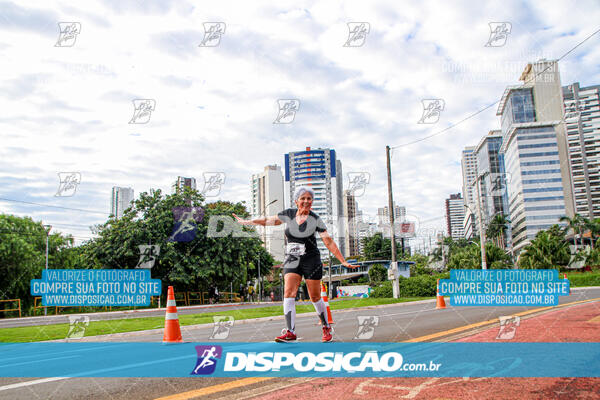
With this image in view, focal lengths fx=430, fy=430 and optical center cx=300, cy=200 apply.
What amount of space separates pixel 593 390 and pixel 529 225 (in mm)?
140941

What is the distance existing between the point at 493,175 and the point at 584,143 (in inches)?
1471

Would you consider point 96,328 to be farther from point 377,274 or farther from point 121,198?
point 121,198

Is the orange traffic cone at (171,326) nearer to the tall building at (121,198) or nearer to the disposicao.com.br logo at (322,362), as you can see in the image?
the disposicao.com.br logo at (322,362)

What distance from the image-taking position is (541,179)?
5103 inches

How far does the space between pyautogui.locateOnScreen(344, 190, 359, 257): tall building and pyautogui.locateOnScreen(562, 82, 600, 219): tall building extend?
83399mm

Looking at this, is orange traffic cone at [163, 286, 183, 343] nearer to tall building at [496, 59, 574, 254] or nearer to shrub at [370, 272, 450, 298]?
shrub at [370, 272, 450, 298]

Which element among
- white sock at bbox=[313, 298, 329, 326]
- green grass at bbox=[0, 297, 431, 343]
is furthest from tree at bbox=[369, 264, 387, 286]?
white sock at bbox=[313, 298, 329, 326]

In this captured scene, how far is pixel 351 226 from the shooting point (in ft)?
573

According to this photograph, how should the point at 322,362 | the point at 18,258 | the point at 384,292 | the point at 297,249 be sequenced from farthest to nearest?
1. the point at 18,258
2. the point at 384,292
3. the point at 297,249
4. the point at 322,362

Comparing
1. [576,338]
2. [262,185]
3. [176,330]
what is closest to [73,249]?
[176,330]

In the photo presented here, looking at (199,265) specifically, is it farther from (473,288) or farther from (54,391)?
(54,391)

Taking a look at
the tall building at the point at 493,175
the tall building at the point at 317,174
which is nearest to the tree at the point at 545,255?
the tall building at the point at 317,174

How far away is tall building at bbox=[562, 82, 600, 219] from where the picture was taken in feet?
540

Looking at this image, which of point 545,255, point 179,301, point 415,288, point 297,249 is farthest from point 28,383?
point 545,255
